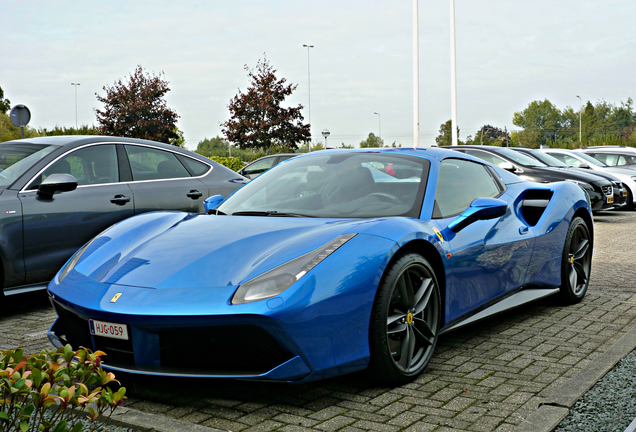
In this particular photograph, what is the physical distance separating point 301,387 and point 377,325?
1.97 ft

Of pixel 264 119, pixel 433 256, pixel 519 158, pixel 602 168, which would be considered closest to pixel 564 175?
pixel 519 158

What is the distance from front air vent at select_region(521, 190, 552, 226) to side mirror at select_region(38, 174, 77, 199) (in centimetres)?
359

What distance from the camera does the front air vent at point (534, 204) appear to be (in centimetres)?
509

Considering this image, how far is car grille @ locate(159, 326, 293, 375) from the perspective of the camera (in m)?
2.97

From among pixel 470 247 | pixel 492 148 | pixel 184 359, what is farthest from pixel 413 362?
pixel 492 148

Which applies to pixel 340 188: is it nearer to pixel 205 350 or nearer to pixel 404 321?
pixel 404 321

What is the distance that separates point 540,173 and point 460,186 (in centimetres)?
967

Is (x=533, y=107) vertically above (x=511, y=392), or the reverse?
(x=533, y=107)

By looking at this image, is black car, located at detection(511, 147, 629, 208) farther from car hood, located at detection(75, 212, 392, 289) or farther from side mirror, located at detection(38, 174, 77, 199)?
car hood, located at detection(75, 212, 392, 289)

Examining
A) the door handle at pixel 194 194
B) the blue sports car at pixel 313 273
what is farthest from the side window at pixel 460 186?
the door handle at pixel 194 194

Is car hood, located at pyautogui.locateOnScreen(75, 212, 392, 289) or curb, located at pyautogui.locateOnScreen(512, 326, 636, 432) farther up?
car hood, located at pyautogui.locateOnScreen(75, 212, 392, 289)

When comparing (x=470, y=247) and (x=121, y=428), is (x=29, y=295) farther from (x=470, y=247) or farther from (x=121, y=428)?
(x=470, y=247)

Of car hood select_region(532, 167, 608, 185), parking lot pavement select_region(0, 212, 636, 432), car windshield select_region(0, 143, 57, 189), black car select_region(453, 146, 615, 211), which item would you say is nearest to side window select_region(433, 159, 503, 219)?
parking lot pavement select_region(0, 212, 636, 432)

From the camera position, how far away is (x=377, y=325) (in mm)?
3262
